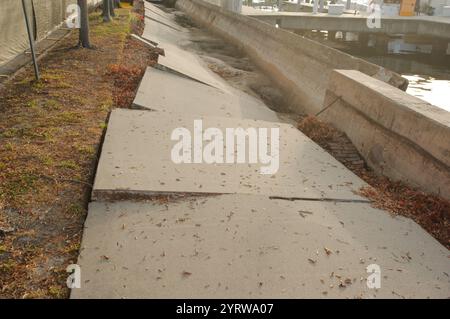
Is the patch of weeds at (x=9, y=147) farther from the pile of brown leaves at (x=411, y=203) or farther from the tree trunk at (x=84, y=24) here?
the tree trunk at (x=84, y=24)

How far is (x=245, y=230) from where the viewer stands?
14.7ft

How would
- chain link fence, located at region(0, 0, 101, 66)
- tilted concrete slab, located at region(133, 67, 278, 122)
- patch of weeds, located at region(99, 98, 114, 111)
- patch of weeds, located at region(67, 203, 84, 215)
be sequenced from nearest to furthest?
patch of weeds, located at region(67, 203, 84, 215) < patch of weeds, located at region(99, 98, 114, 111) < chain link fence, located at region(0, 0, 101, 66) < tilted concrete slab, located at region(133, 67, 278, 122)

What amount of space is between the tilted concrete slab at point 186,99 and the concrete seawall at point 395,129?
2.46 m

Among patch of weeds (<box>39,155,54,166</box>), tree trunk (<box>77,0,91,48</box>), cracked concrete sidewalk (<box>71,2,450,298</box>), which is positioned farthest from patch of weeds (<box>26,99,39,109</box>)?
tree trunk (<box>77,0,91,48</box>)

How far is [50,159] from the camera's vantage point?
5531 millimetres

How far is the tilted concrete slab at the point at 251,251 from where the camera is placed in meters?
3.69

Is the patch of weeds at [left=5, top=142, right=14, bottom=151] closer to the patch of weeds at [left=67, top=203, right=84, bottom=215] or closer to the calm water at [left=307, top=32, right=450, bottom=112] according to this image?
the patch of weeds at [left=67, top=203, right=84, bottom=215]

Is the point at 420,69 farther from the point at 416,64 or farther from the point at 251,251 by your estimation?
the point at 251,251

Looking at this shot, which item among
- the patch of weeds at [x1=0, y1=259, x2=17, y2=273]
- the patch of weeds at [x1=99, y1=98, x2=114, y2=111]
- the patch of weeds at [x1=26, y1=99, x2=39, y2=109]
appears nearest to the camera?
the patch of weeds at [x1=0, y1=259, x2=17, y2=273]

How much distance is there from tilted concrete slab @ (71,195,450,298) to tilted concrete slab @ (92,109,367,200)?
0.26m

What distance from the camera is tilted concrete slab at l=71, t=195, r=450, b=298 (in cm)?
369

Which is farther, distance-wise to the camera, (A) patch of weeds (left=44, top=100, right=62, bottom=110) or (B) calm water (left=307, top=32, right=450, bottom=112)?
(B) calm water (left=307, top=32, right=450, bottom=112)

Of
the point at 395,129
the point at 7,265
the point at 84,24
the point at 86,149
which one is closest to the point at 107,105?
the point at 86,149

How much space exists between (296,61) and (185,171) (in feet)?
38.0
